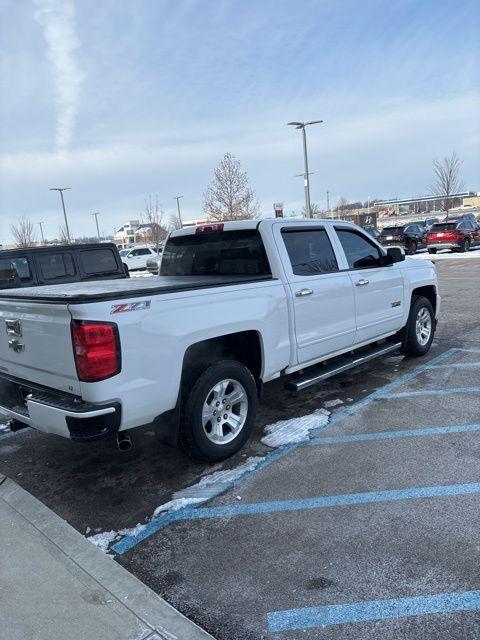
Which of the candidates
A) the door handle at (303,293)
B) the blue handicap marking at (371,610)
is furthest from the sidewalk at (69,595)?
the door handle at (303,293)

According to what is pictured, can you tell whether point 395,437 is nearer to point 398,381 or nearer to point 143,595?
point 398,381

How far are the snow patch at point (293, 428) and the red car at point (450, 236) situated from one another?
22.5m

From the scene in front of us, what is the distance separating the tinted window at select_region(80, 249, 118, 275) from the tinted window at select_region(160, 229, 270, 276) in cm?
335

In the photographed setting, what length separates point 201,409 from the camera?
3.78m

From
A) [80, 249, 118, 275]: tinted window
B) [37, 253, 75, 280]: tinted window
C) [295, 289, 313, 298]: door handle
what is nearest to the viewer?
[295, 289, 313, 298]: door handle

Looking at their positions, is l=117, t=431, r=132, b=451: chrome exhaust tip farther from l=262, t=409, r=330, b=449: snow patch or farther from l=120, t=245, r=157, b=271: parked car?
l=120, t=245, r=157, b=271: parked car

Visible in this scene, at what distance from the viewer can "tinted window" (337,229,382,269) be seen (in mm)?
5595

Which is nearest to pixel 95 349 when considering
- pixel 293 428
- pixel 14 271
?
pixel 293 428

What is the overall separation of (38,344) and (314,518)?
2.19 meters

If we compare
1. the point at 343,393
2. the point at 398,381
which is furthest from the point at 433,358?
the point at 343,393

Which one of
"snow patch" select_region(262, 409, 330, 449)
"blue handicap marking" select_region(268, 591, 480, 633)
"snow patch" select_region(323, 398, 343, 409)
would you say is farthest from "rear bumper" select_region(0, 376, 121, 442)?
"snow patch" select_region(323, 398, 343, 409)

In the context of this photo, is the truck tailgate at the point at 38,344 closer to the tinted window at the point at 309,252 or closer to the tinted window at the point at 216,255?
the tinted window at the point at 216,255

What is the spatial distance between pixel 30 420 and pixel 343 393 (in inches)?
131

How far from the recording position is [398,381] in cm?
592
